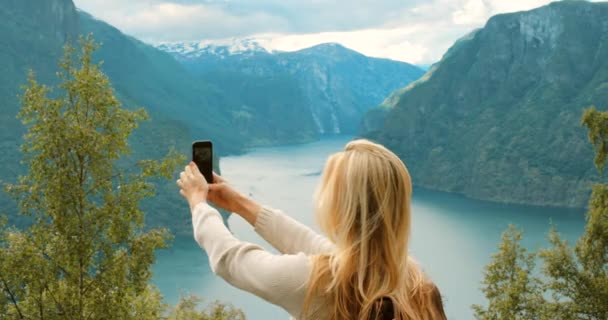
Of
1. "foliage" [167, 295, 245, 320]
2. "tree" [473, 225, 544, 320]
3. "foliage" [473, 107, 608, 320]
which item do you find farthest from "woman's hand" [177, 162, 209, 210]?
"foliage" [167, 295, 245, 320]

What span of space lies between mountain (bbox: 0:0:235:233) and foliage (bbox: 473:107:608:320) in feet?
197

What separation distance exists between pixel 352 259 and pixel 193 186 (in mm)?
565

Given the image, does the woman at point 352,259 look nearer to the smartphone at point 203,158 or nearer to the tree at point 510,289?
the smartphone at point 203,158

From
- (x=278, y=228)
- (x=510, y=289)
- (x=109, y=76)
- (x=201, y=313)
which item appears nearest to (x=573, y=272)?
(x=510, y=289)

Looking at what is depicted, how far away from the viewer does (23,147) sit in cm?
744

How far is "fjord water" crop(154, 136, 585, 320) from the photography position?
2051 inches

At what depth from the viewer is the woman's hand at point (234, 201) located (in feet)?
7.09

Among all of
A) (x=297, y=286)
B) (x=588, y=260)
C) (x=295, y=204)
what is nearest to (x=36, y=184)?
(x=297, y=286)

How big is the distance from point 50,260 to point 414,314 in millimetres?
6402

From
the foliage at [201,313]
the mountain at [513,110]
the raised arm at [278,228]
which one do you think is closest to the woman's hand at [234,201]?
the raised arm at [278,228]

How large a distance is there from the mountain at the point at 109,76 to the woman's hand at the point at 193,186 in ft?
232

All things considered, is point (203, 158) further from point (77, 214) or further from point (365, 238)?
point (77, 214)

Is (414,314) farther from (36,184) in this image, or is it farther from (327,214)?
(36,184)

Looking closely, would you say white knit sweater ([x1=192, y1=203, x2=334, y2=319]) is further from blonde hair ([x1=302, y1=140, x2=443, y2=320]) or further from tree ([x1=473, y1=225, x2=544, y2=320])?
tree ([x1=473, y1=225, x2=544, y2=320])
